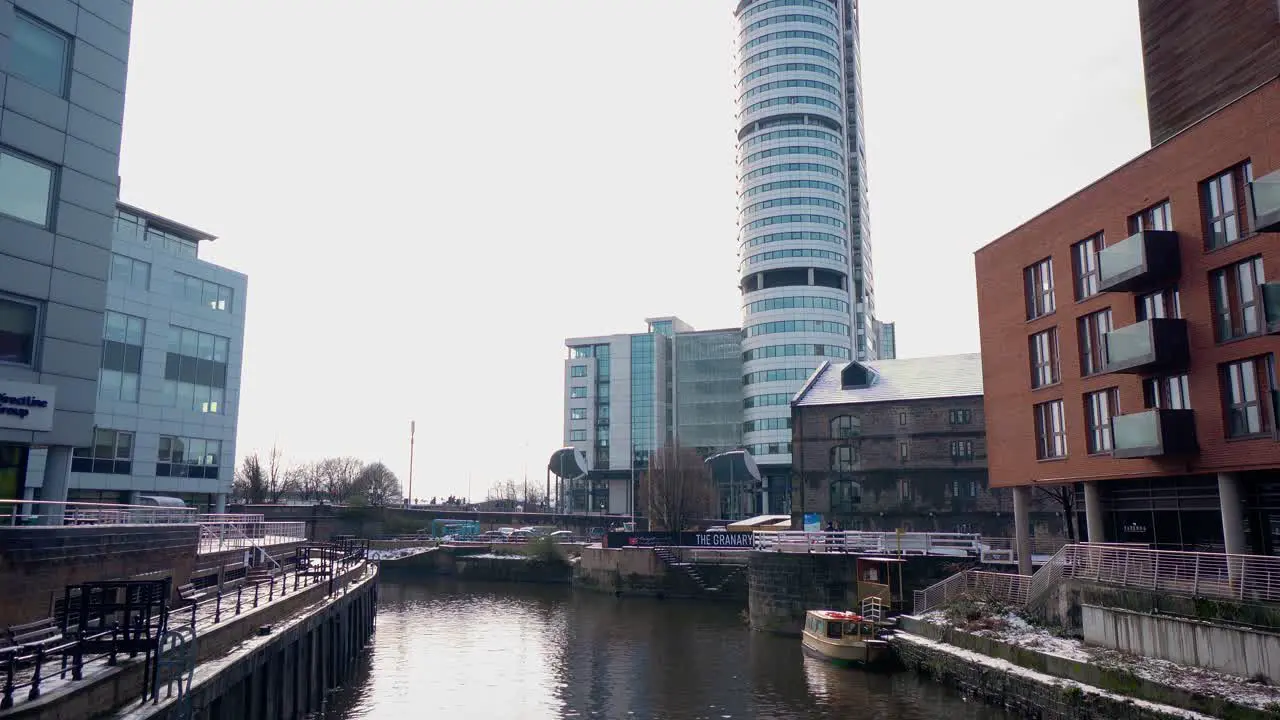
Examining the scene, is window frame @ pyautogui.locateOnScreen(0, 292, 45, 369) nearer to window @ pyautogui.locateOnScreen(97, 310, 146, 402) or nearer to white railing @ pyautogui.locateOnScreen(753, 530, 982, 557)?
window @ pyautogui.locateOnScreen(97, 310, 146, 402)

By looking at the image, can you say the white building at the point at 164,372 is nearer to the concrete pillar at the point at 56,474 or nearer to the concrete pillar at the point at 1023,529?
the concrete pillar at the point at 56,474

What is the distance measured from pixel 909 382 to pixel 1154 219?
39525 mm

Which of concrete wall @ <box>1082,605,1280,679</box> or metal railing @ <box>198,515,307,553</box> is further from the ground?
metal railing @ <box>198,515,307,553</box>

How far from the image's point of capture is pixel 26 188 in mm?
26984

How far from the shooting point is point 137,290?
55.2 meters

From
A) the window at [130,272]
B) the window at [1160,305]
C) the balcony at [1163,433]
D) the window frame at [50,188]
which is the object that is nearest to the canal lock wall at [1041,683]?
the balcony at [1163,433]

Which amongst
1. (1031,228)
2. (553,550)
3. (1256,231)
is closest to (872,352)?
(553,550)

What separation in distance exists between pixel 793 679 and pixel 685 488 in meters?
54.8

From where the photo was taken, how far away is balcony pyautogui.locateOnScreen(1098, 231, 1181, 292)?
100 ft

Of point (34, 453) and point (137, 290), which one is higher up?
point (137, 290)

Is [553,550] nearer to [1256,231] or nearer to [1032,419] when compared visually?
[1032,419]

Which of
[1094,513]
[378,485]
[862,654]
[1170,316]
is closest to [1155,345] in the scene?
[1170,316]

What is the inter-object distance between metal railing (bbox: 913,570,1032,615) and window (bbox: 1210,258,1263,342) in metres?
12.2

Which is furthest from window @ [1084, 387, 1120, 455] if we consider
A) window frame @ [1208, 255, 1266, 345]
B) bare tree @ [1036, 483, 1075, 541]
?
bare tree @ [1036, 483, 1075, 541]
